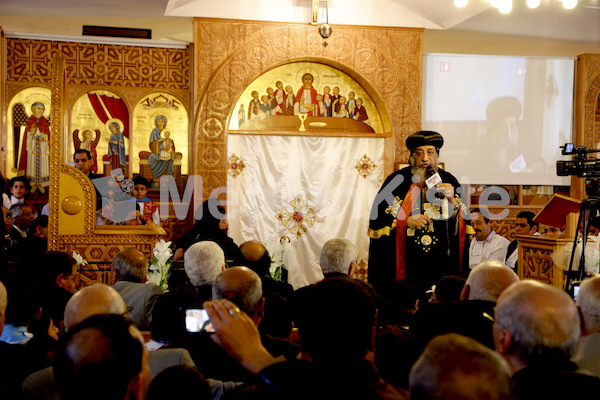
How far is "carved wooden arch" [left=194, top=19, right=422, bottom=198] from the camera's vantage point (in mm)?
8703

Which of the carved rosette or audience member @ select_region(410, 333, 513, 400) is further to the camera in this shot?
the carved rosette

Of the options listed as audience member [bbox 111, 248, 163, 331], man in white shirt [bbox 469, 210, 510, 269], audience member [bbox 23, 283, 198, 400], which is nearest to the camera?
audience member [bbox 23, 283, 198, 400]

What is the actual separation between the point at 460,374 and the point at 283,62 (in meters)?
7.85

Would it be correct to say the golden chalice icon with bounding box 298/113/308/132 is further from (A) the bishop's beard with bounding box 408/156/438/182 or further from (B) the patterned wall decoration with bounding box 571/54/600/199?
(B) the patterned wall decoration with bounding box 571/54/600/199

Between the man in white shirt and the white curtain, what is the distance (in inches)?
69.1

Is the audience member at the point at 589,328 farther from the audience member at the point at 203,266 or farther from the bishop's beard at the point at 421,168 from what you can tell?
the bishop's beard at the point at 421,168

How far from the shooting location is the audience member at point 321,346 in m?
1.67

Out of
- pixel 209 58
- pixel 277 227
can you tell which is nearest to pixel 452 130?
pixel 277 227

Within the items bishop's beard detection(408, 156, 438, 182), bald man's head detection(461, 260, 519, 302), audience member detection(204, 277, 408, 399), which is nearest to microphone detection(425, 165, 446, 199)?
bishop's beard detection(408, 156, 438, 182)

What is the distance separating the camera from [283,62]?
8.92m

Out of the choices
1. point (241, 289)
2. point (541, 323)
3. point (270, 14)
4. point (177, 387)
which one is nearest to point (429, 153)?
point (241, 289)

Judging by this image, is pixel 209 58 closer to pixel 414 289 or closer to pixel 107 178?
pixel 107 178

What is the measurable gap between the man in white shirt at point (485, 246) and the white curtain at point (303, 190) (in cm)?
176

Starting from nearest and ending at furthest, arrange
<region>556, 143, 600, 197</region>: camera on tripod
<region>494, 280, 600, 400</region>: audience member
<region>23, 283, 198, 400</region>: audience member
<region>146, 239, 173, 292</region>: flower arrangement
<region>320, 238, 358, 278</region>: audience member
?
<region>494, 280, 600, 400</region>: audience member < <region>23, 283, 198, 400</region>: audience member < <region>320, 238, 358, 278</region>: audience member < <region>556, 143, 600, 197</region>: camera on tripod < <region>146, 239, 173, 292</region>: flower arrangement
